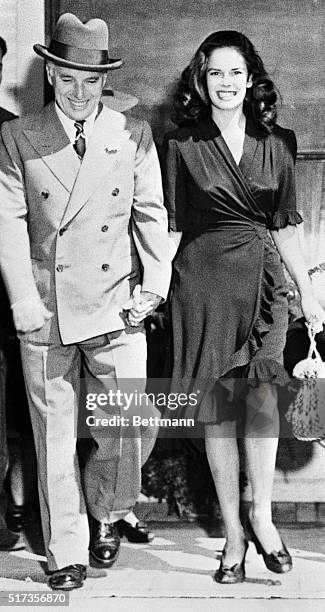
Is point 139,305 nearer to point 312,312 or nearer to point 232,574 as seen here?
point 312,312

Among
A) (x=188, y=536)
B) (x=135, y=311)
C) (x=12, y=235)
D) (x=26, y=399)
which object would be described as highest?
(x=12, y=235)

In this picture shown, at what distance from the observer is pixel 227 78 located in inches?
158

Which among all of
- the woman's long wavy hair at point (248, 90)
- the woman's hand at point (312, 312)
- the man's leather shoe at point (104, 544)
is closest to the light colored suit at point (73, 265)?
the man's leather shoe at point (104, 544)

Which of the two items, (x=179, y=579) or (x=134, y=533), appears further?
(x=134, y=533)

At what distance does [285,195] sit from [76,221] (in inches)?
30.4

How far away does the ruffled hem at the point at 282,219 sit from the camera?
4.08m

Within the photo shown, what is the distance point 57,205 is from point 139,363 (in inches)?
24.9

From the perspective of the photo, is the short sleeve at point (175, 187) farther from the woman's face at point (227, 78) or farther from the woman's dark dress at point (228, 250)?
the woman's face at point (227, 78)

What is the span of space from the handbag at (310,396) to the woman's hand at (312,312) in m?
0.02

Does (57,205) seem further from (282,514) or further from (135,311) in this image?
(282,514)

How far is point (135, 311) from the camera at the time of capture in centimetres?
394

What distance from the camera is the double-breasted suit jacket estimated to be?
153 inches

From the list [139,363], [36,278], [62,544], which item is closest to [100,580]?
[62,544]

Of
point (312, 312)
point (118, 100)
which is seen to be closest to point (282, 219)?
point (312, 312)
